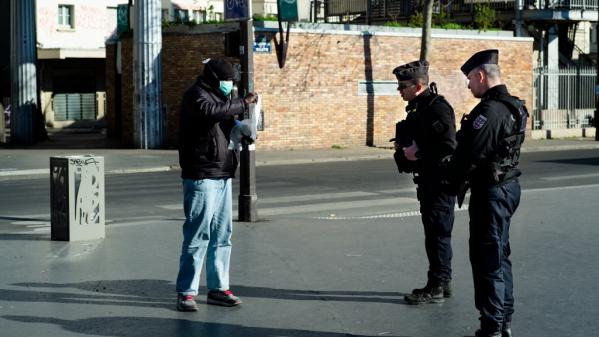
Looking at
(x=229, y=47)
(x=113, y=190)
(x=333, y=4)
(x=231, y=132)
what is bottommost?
(x=113, y=190)

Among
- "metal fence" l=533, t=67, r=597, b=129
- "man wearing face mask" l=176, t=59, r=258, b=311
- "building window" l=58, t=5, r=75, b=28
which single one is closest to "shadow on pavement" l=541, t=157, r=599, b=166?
"metal fence" l=533, t=67, r=597, b=129

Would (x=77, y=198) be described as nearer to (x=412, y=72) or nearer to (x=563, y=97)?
(x=412, y=72)

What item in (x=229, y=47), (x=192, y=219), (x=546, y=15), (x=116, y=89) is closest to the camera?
(x=192, y=219)

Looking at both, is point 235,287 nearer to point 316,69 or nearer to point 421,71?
point 421,71

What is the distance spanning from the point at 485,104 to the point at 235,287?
2986 millimetres

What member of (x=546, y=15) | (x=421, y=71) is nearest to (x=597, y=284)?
(x=421, y=71)

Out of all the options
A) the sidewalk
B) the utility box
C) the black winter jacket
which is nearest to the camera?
the black winter jacket

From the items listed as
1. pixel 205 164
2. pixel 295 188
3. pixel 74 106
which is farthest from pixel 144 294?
pixel 74 106

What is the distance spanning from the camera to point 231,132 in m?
7.52

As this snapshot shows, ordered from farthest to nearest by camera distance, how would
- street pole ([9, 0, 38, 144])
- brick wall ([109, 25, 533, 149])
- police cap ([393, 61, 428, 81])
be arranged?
street pole ([9, 0, 38, 144]), brick wall ([109, 25, 533, 149]), police cap ([393, 61, 428, 81])

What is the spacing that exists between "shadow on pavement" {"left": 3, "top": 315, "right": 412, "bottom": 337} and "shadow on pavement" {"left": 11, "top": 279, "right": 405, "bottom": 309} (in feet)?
1.68

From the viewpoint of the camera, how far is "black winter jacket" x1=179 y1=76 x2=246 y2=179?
7.26 meters

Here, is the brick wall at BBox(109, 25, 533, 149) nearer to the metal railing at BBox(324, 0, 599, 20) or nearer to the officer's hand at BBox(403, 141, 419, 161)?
the metal railing at BBox(324, 0, 599, 20)

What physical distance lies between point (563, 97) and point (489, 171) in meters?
30.5
